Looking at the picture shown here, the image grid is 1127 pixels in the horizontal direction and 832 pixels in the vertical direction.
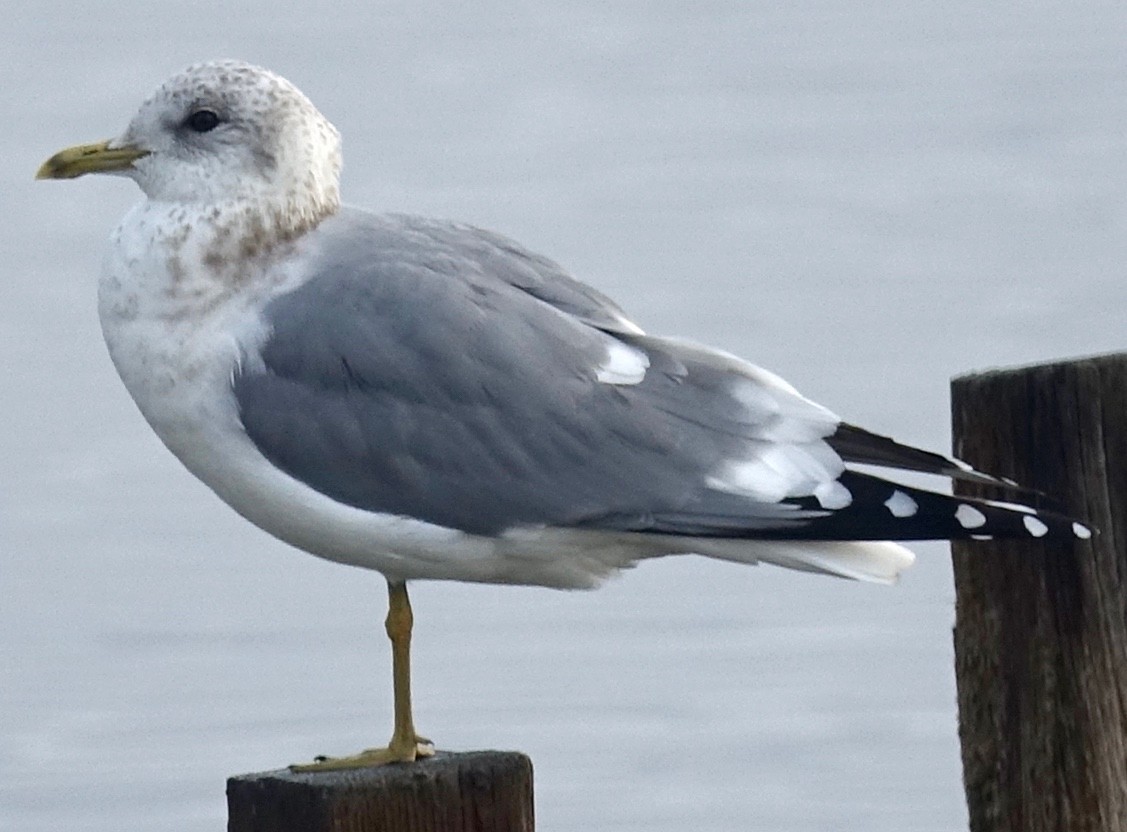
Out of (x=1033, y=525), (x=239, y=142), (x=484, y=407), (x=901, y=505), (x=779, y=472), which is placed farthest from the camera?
(x=239, y=142)

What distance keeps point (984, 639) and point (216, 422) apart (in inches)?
51.0

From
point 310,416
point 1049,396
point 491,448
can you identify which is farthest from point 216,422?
point 1049,396

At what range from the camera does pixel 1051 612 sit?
3400 mm

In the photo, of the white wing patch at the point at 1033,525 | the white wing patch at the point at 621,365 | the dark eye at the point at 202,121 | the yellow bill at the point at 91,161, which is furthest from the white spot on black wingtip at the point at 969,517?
the yellow bill at the point at 91,161

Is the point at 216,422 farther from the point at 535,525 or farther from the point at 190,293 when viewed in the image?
the point at 535,525

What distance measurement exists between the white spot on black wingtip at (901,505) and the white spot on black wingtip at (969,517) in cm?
10

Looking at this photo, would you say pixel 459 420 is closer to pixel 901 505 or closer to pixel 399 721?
pixel 399 721

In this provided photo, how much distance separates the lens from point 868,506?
11.2 feet

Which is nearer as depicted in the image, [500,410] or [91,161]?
[500,410]

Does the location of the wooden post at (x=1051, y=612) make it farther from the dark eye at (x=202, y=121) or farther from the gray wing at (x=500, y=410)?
the dark eye at (x=202, y=121)

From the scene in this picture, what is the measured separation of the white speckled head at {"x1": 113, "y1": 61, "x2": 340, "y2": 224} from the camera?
3943mm

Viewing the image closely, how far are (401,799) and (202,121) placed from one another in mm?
1459

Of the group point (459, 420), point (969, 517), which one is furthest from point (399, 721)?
point (969, 517)

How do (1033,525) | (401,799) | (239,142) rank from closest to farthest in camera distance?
(401,799) < (1033,525) < (239,142)
